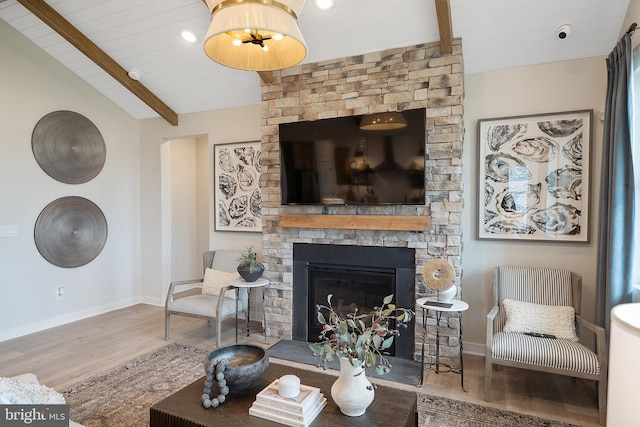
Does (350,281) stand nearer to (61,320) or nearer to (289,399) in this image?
(289,399)

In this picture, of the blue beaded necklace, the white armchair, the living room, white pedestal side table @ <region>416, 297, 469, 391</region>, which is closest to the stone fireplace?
white pedestal side table @ <region>416, 297, 469, 391</region>

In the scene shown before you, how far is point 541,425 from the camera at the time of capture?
7.82ft

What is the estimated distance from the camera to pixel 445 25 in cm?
289

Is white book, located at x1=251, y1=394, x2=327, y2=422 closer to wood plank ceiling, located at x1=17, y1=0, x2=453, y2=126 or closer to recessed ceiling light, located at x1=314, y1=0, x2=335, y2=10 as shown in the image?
wood plank ceiling, located at x1=17, y1=0, x2=453, y2=126

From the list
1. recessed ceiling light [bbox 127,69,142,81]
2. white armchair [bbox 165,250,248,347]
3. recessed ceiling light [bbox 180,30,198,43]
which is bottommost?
white armchair [bbox 165,250,248,347]

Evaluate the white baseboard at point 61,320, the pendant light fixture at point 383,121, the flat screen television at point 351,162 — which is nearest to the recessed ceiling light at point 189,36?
the flat screen television at point 351,162

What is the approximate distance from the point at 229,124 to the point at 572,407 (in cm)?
440

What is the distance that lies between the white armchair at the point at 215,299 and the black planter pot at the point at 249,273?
0.17 meters

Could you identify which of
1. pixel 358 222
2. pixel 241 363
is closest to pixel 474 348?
pixel 358 222

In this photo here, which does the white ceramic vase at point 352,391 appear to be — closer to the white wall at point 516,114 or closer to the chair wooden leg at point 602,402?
the chair wooden leg at point 602,402

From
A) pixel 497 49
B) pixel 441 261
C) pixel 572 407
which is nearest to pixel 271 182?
pixel 441 261

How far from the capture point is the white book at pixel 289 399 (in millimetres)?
1671

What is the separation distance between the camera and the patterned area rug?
2424mm

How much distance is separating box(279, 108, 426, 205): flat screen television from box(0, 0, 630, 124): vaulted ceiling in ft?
2.42
